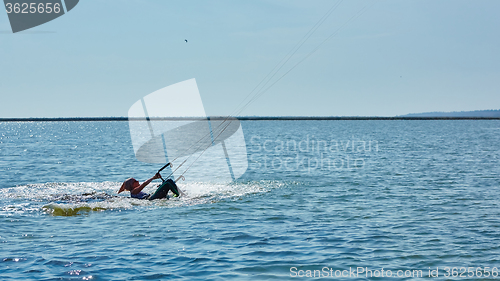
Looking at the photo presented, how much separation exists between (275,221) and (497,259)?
24.8 feet

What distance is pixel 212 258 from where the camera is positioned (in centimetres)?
1259

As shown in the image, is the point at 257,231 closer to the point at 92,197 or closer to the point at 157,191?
the point at 157,191

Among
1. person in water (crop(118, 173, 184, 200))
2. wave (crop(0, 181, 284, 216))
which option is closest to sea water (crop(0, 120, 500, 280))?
wave (crop(0, 181, 284, 216))

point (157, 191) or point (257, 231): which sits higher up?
point (157, 191)

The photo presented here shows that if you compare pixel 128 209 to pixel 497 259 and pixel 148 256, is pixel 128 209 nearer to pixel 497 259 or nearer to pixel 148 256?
pixel 148 256

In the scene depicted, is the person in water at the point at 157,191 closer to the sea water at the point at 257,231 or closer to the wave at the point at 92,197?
the wave at the point at 92,197

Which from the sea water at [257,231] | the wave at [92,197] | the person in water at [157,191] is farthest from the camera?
the person in water at [157,191]

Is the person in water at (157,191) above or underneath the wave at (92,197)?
above

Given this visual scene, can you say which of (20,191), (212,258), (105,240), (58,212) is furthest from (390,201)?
(20,191)

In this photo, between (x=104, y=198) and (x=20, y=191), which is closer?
(x=104, y=198)

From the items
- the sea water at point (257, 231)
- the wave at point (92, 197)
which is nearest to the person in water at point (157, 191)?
the wave at point (92, 197)

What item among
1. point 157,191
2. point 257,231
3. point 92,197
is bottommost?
point 257,231

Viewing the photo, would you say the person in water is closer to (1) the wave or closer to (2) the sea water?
(1) the wave

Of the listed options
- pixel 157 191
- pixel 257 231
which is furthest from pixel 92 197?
pixel 257 231
